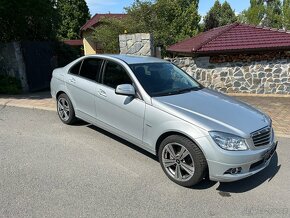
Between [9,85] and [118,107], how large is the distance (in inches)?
279

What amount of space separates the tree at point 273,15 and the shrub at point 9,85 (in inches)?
1091

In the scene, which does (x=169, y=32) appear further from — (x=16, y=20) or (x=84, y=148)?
(x=84, y=148)

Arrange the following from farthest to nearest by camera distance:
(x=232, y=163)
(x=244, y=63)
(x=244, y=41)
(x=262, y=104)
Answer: (x=244, y=41), (x=244, y=63), (x=262, y=104), (x=232, y=163)

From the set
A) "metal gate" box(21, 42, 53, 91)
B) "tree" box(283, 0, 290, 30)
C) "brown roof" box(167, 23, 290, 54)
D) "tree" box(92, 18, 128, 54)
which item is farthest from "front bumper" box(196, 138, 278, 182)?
"tree" box(283, 0, 290, 30)

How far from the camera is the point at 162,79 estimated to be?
194 inches

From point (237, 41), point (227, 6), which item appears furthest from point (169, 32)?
point (227, 6)

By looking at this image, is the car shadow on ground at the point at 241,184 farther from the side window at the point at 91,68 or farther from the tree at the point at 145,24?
the tree at the point at 145,24

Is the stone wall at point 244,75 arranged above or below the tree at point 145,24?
below

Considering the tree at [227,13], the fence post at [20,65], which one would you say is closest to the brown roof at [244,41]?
the fence post at [20,65]

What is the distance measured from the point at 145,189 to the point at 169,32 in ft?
52.3

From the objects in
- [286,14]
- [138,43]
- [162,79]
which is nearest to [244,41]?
[138,43]

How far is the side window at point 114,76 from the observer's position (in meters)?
4.87

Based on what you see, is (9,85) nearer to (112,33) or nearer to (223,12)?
(112,33)

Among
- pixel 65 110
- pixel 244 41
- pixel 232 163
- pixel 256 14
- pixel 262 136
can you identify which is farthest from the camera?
pixel 256 14
